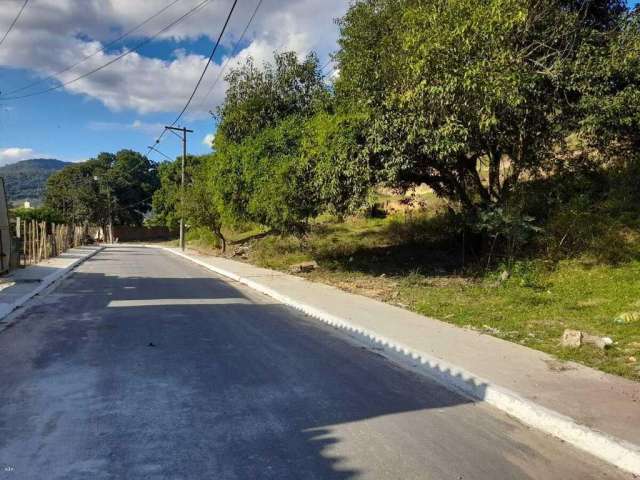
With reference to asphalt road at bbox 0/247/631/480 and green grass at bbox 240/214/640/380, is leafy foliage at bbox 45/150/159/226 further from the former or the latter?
asphalt road at bbox 0/247/631/480

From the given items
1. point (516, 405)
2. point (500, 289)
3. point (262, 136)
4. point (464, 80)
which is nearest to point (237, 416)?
point (516, 405)

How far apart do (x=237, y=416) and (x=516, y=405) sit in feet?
9.24

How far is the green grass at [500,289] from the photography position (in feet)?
27.6

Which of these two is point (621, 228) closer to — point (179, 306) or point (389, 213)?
point (179, 306)

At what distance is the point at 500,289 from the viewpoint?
41.3 feet

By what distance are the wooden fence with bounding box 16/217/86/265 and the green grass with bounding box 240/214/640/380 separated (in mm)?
10499

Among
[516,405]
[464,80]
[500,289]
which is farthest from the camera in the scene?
[500,289]

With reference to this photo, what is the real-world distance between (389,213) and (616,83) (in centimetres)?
1714

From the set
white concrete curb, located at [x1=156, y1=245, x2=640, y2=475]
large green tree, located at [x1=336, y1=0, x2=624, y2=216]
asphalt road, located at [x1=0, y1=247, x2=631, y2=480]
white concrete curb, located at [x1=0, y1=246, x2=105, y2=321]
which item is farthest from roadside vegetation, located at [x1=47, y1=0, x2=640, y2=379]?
white concrete curb, located at [x1=0, y1=246, x2=105, y2=321]

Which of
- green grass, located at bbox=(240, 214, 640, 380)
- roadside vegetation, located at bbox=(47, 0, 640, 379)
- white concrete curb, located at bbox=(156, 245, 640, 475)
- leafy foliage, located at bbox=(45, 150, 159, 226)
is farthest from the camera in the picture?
leafy foliage, located at bbox=(45, 150, 159, 226)

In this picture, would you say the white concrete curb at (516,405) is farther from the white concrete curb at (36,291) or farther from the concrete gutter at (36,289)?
the white concrete curb at (36,291)

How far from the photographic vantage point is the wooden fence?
71.3 ft

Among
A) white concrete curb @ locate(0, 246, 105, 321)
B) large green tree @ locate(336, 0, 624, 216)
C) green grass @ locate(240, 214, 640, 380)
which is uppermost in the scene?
large green tree @ locate(336, 0, 624, 216)

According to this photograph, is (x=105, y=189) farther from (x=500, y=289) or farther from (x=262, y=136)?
(x=500, y=289)
